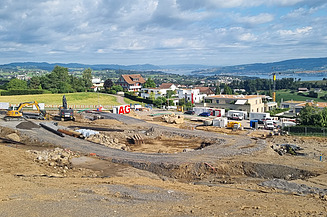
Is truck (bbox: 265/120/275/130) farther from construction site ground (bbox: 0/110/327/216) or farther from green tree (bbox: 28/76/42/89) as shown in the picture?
green tree (bbox: 28/76/42/89)

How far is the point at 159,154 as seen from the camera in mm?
25250

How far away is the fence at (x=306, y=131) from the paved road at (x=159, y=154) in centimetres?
865

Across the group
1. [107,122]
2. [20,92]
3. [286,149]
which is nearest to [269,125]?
[286,149]

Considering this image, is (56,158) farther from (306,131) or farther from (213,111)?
(213,111)

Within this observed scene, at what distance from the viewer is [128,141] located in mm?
34094

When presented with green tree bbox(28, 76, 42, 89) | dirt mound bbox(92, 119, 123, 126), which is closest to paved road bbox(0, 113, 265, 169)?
dirt mound bbox(92, 119, 123, 126)

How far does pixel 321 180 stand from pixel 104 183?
45.3 feet

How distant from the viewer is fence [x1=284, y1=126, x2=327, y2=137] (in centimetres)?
3478

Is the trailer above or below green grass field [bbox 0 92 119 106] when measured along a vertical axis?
below

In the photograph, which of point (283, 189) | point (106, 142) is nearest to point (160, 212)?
point (283, 189)

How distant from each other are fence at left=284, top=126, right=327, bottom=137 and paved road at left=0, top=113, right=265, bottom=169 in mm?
8649

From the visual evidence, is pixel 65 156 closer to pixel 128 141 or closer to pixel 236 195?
pixel 128 141

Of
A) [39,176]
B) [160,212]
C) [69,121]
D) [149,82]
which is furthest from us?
[149,82]

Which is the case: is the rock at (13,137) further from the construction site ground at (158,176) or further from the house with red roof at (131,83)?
the house with red roof at (131,83)
